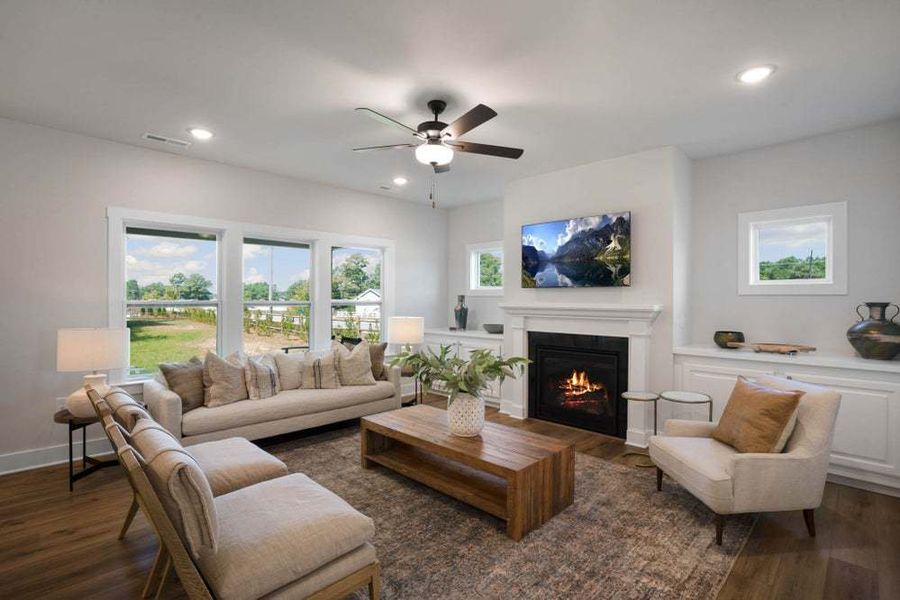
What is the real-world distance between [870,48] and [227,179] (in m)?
5.12

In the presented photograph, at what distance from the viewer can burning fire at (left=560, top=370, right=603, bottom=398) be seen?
448cm

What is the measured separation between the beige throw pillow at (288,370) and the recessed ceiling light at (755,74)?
14.2 feet

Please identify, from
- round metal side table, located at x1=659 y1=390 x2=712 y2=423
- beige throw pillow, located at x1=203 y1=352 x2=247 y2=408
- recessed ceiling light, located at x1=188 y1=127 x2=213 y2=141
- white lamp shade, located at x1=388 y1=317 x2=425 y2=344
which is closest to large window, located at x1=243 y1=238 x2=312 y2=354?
beige throw pillow, located at x1=203 y1=352 x2=247 y2=408

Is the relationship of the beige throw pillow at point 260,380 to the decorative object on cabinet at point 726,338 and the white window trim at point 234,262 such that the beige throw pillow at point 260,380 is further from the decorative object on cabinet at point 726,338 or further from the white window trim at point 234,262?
the decorative object on cabinet at point 726,338

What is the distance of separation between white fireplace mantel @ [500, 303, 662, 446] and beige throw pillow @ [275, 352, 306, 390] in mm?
2354

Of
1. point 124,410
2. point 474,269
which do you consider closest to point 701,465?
point 124,410

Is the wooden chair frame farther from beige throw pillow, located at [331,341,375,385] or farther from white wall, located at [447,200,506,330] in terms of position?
white wall, located at [447,200,506,330]

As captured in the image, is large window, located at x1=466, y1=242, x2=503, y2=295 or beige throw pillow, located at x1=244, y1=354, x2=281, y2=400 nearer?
beige throw pillow, located at x1=244, y1=354, x2=281, y2=400

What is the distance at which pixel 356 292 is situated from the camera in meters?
5.81

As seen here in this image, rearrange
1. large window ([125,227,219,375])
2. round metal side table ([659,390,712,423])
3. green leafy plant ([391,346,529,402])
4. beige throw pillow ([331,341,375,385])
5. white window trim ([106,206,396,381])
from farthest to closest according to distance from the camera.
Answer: beige throw pillow ([331,341,375,385])
large window ([125,227,219,375])
white window trim ([106,206,396,381])
round metal side table ([659,390,712,423])
green leafy plant ([391,346,529,402])

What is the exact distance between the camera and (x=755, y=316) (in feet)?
13.2

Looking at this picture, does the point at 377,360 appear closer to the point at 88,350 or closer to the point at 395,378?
the point at 395,378

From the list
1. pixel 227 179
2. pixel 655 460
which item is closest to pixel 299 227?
pixel 227 179

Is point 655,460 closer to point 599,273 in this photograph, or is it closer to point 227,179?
point 599,273
